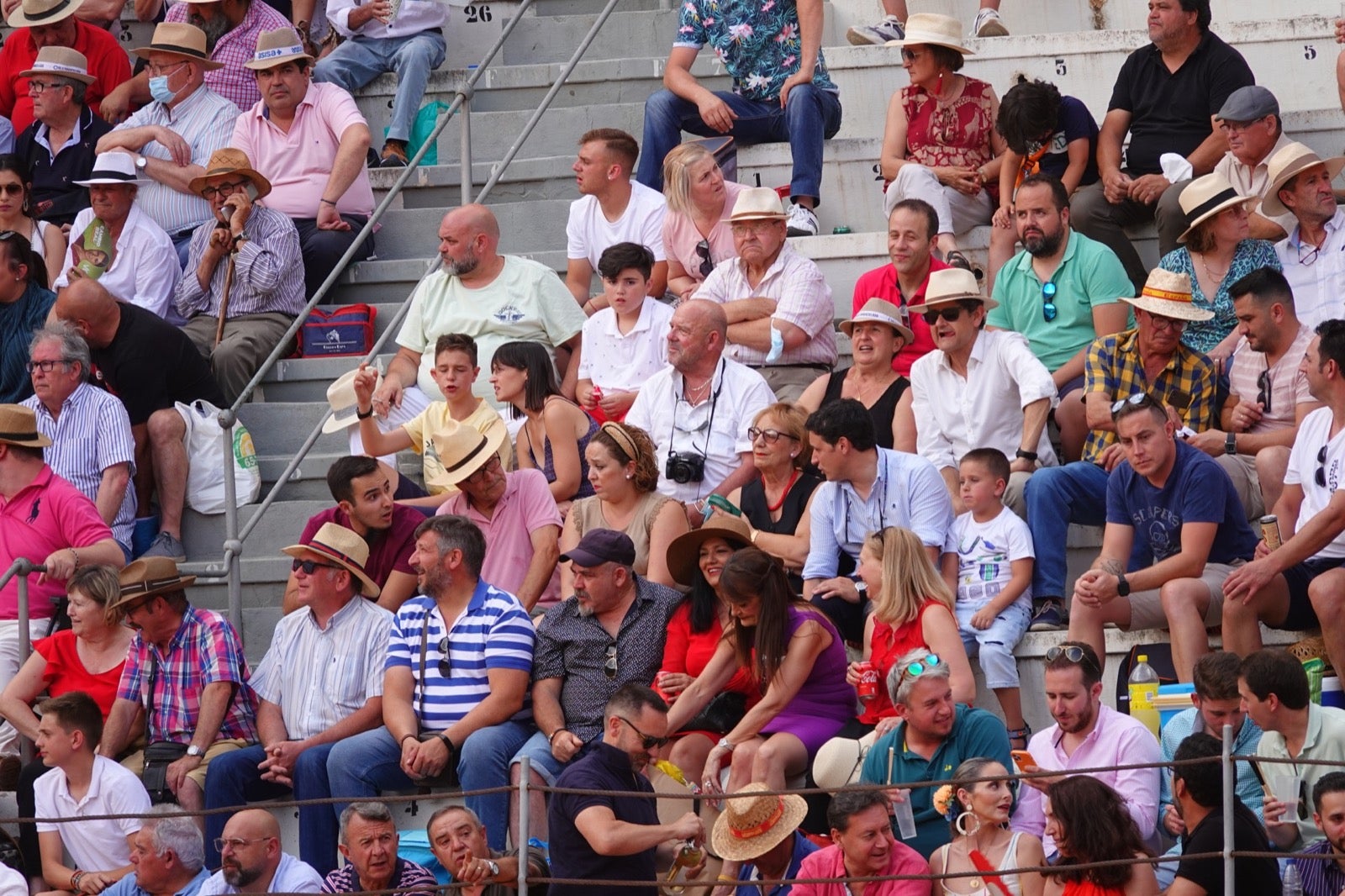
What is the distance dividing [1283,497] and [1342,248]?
171 cm

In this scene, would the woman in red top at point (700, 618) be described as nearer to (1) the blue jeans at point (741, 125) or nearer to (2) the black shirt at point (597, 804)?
(2) the black shirt at point (597, 804)

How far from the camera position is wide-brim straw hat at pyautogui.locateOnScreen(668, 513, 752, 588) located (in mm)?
8320

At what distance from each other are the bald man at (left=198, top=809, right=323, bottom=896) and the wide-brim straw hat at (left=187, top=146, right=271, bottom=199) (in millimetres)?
3928

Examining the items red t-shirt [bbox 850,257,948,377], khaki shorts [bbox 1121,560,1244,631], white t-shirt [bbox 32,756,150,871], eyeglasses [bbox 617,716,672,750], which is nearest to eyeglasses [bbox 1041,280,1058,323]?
red t-shirt [bbox 850,257,948,377]

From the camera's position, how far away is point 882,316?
30.6ft

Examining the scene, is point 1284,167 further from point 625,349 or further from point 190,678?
point 190,678

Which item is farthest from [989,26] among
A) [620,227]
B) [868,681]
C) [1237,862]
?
[1237,862]

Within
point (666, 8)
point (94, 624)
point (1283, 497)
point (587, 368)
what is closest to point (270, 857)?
point (94, 624)

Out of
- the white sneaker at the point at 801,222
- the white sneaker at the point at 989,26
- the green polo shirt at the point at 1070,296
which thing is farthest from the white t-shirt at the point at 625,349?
the white sneaker at the point at 989,26

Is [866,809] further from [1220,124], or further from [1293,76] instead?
[1293,76]

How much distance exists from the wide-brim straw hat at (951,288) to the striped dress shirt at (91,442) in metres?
3.44

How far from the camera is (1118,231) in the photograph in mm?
10398

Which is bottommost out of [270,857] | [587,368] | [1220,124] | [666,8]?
[270,857]

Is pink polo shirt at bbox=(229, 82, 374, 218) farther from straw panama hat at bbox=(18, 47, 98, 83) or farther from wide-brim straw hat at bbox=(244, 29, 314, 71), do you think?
straw panama hat at bbox=(18, 47, 98, 83)
